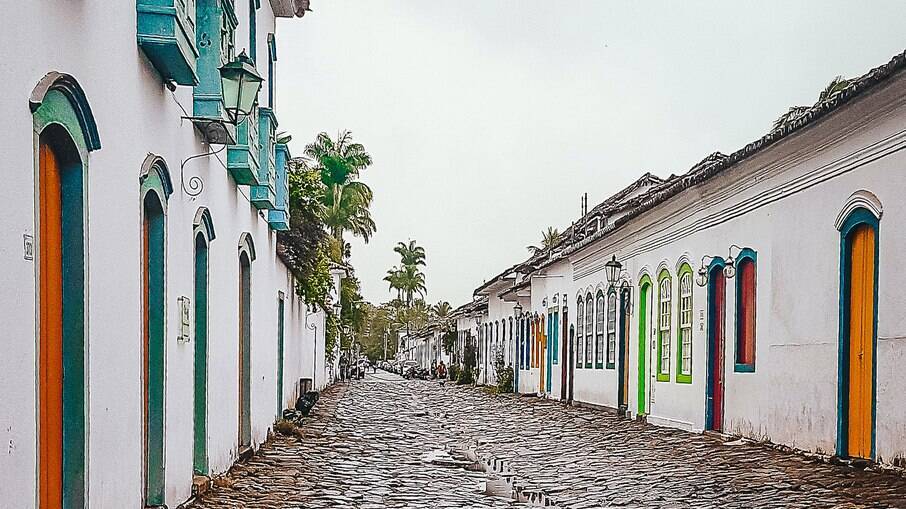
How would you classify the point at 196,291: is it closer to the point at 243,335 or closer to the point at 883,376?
the point at 243,335

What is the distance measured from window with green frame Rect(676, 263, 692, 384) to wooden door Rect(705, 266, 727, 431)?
1.15m

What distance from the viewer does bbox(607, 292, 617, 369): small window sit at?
25375 millimetres

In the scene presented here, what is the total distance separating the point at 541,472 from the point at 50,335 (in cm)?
926

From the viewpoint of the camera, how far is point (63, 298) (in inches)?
237

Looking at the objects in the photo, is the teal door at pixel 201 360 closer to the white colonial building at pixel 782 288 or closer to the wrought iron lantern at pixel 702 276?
the white colonial building at pixel 782 288

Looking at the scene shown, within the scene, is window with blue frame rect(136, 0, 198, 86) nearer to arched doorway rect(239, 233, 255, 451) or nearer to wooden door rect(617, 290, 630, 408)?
arched doorway rect(239, 233, 255, 451)

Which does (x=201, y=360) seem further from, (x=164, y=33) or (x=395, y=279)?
(x=395, y=279)

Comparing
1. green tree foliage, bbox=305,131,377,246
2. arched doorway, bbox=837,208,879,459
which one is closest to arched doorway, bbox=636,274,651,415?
arched doorway, bbox=837,208,879,459

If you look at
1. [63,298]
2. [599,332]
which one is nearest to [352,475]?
[63,298]

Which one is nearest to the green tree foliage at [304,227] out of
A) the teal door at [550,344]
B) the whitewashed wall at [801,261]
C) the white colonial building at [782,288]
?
the white colonial building at [782,288]

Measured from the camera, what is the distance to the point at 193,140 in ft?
32.9

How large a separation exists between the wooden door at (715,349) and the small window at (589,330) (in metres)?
10.0

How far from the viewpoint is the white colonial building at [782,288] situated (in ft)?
37.1

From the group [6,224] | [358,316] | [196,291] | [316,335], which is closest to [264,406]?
[196,291]
